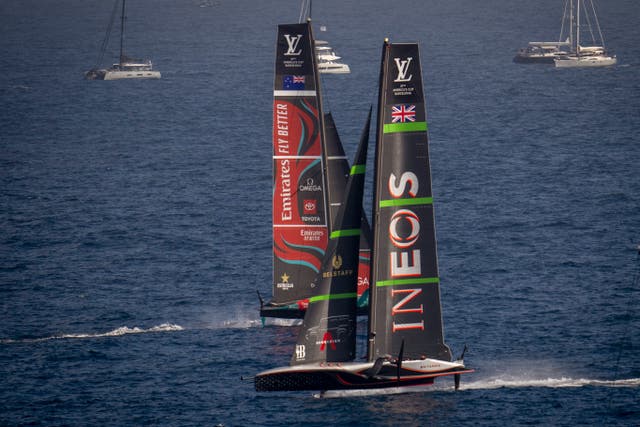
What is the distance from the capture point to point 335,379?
62.8 m

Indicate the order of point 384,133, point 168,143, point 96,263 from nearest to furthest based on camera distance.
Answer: point 384,133 → point 96,263 → point 168,143

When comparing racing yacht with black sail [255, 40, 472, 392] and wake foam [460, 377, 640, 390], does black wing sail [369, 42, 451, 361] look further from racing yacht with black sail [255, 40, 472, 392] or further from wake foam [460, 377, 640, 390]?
wake foam [460, 377, 640, 390]

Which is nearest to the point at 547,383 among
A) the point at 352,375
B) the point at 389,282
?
the point at 352,375

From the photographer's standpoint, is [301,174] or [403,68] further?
[301,174]

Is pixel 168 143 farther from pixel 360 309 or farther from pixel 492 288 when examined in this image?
pixel 360 309

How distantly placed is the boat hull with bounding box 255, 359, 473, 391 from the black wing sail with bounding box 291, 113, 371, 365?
35.3 inches

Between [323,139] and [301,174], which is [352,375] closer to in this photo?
[301,174]

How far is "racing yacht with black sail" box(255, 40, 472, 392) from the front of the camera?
59.6m

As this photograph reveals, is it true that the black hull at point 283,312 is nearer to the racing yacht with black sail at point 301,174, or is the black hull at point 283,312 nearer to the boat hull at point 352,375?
the racing yacht with black sail at point 301,174

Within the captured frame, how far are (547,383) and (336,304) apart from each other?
15592 mm

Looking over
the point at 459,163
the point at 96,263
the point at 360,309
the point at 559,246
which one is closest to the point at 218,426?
the point at 360,309

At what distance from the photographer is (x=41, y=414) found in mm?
68250

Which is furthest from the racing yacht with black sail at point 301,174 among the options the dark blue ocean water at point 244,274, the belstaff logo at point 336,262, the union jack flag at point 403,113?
the union jack flag at point 403,113

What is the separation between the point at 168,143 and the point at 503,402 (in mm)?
100535
